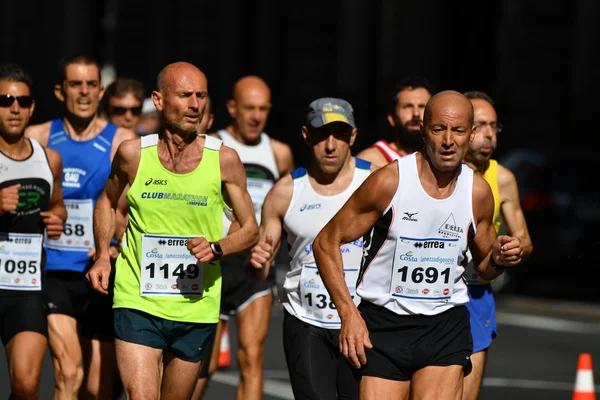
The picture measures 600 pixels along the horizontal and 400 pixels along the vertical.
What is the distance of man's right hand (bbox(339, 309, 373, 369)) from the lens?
7.03 metres

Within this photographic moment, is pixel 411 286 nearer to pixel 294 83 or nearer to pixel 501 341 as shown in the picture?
pixel 501 341

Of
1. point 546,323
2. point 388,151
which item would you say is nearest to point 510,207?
point 388,151

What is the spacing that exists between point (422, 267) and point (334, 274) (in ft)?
1.36

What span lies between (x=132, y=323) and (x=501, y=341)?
29.2ft

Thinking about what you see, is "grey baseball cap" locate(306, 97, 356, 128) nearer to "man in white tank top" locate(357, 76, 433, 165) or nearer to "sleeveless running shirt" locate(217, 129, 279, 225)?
"man in white tank top" locate(357, 76, 433, 165)

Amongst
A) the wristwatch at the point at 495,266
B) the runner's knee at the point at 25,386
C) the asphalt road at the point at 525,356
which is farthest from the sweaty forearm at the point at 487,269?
the asphalt road at the point at 525,356

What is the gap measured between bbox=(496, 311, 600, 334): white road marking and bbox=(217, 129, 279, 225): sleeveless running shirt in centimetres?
738

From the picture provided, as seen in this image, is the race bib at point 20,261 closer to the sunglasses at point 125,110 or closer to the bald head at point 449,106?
the sunglasses at point 125,110

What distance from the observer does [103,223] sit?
26.7 ft

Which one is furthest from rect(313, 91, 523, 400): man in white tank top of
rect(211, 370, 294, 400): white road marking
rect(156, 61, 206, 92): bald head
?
rect(211, 370, 294, 400): white road marking

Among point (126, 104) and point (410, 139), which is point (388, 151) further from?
point (126, 104)

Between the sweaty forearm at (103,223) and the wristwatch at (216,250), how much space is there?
0.66 metres

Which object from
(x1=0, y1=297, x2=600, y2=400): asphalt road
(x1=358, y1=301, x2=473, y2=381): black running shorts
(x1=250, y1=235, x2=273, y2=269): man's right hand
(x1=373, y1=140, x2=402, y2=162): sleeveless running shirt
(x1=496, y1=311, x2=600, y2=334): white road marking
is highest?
(x1=373, y1=140, x2=402, y2=162): sleeveless running shirt

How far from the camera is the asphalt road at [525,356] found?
40.9 ft
